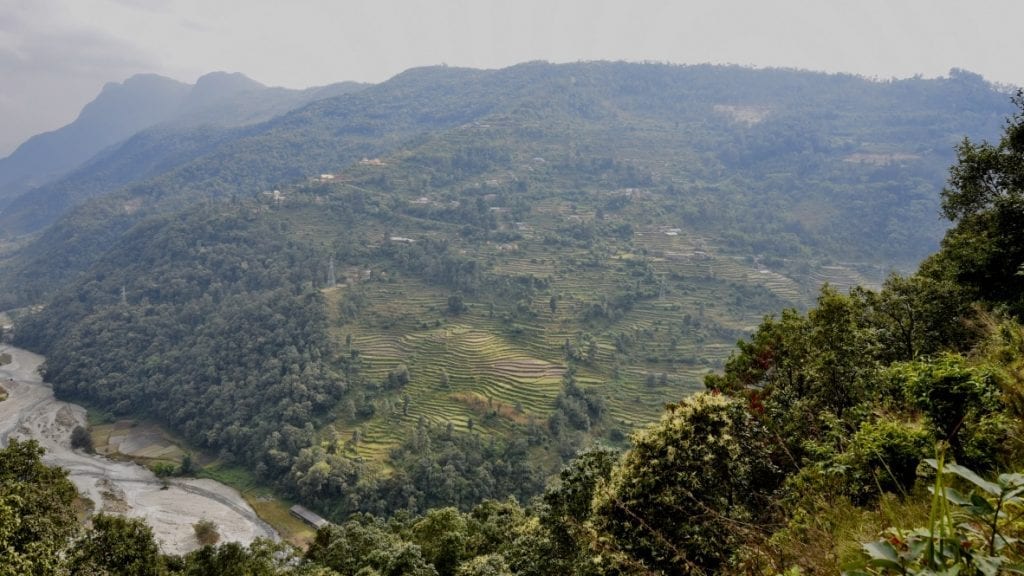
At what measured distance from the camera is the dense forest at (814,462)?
11.0 feet

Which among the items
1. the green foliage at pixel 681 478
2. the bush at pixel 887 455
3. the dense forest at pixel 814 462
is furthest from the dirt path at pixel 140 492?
the bush at pixel 887 455

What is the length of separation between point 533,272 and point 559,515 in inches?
2167

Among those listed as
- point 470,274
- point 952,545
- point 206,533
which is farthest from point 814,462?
point 470,274

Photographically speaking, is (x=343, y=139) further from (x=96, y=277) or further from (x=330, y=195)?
(x=96, y=277)

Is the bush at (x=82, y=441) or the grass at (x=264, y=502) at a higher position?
the bush at (x=82, y=441)

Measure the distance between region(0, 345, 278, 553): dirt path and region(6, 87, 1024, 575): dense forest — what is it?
70.0 feet

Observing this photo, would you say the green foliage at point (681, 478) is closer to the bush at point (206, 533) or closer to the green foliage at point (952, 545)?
the green foliage at point (952, 545)

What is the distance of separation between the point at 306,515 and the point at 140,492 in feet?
44.8

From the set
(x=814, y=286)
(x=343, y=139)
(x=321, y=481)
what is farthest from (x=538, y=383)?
(x=343, y=139)

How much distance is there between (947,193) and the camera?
1263cm

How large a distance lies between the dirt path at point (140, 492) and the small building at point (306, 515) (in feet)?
6.07

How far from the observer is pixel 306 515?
34.5 meters

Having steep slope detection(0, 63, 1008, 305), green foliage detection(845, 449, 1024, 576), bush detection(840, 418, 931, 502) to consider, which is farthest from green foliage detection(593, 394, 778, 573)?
steep slope detection(0, 63, 1008, 305)

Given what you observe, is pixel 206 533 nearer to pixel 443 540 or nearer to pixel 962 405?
pixel 443 540
